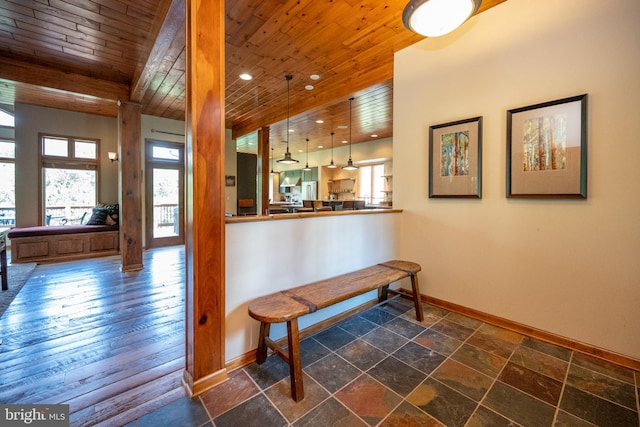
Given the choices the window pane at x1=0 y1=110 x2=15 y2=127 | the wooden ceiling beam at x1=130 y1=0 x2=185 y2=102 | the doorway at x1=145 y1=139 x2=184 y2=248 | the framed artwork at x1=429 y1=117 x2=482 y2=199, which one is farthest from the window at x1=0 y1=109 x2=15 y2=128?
the framed artwork at x1=429 y1=117 x2=482 y2=199

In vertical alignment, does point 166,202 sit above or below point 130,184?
below

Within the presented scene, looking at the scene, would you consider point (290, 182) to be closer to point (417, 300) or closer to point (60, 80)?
point (60, 80)

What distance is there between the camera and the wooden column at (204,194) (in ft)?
5.15

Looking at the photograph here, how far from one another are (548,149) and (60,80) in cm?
610

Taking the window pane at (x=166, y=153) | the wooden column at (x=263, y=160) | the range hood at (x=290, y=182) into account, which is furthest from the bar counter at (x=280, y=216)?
the range hood at (x=290, y=182)

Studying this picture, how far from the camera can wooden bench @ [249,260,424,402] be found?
1.60 meters

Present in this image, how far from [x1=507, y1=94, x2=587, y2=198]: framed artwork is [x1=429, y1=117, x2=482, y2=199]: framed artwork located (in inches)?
10.2

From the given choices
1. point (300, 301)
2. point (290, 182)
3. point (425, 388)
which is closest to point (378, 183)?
point (290, 182)

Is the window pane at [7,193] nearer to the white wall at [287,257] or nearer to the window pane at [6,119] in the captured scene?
the window pane at [6,119]

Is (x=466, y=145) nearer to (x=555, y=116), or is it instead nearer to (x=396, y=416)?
(x=555, y=116)

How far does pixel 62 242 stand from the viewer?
4.84 meters

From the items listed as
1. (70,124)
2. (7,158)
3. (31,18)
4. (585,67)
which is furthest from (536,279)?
(7,158)

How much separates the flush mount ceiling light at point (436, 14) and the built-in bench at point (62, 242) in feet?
20.5

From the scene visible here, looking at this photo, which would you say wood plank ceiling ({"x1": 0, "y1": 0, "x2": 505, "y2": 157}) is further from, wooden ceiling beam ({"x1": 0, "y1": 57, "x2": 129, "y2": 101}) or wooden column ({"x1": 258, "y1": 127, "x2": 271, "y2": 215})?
wooden column ({"x1": 258, "y1": 127, "x2": 271, "y2": 215})
